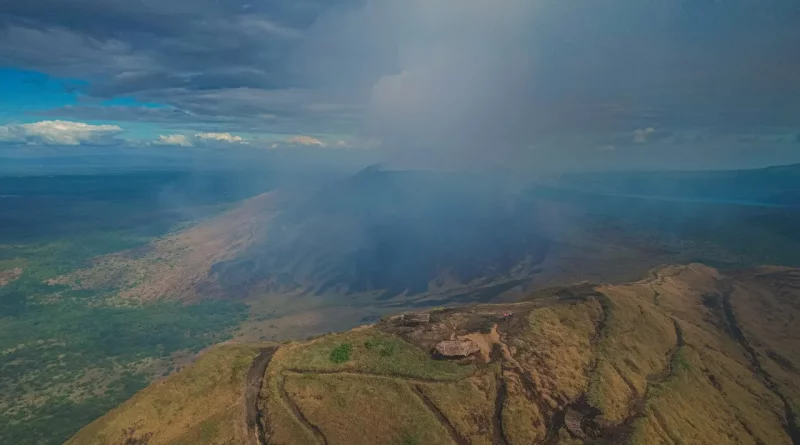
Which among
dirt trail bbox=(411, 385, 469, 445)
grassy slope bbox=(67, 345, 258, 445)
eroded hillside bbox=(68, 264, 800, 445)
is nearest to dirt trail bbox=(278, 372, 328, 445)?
eroded hillside bbox=(68, 264, 800, 445)

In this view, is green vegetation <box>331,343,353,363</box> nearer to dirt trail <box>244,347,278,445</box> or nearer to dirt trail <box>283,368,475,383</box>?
dirt trail <box>283,368,475,383</box>

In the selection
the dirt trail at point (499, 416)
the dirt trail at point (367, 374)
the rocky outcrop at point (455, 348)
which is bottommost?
the dirt trail at point (499, 416)

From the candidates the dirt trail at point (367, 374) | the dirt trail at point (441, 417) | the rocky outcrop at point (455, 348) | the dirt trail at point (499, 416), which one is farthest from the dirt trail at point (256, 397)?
the dirt trail at point (499, 416)

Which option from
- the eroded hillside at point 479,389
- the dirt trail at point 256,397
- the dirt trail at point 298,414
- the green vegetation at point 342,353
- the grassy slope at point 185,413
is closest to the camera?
the dirt trail at point 298,414

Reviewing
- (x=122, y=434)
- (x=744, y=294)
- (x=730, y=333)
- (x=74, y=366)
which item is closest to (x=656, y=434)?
(x=122, y=434)

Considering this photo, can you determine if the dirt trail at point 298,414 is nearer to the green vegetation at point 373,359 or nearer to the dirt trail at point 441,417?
the green vegetation at point 373,359

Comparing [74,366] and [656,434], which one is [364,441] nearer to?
[656,434]
